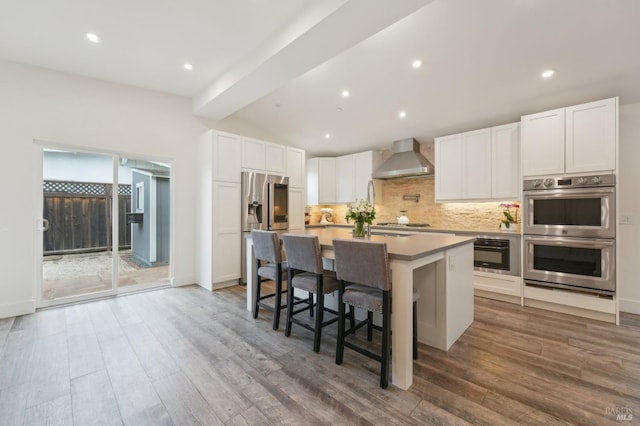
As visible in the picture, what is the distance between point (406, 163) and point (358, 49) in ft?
7.94

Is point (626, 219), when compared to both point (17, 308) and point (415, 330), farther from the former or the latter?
point (17, 308)

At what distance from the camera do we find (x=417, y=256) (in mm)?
1941

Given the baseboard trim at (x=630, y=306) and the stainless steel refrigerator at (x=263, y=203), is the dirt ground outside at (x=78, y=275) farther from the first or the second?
the baseboard trim at (x=630, y=306)

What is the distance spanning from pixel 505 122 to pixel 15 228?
673 cm

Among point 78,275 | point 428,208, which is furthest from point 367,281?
point 78,275

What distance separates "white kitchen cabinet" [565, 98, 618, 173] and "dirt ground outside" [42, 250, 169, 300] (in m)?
6.02

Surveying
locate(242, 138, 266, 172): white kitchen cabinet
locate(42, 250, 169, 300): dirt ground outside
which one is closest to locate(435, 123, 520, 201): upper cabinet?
locate(242, 138, 266, 172): white kitchen cabinet

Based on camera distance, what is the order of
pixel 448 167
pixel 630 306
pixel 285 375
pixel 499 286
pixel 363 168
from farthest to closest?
pixel 363 168 < pixel 448 167 < pixel 499 286 < pixel 630 306 < pixel 285 375

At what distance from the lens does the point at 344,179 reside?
6.20 metres

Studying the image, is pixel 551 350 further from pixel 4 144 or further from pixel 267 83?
pixel 4 144

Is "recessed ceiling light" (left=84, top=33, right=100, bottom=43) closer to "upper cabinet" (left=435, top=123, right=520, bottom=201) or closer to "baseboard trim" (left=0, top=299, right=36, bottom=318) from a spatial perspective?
"baseboard trim" (left=0, top=299, right=36, bottom=318)

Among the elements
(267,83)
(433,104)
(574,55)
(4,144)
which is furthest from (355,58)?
(4,144)

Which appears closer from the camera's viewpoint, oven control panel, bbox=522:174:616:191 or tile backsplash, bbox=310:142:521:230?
oven control panel, bbox=522:174:616:191

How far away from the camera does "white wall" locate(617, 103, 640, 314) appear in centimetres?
331
